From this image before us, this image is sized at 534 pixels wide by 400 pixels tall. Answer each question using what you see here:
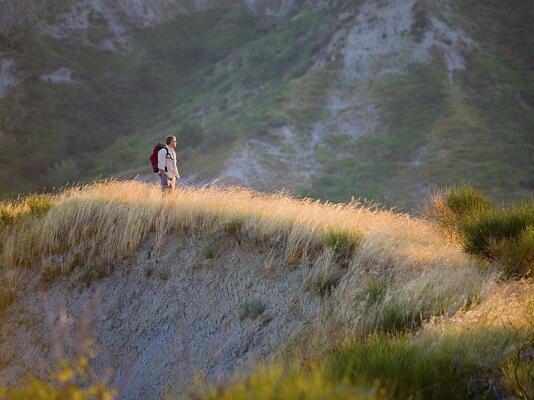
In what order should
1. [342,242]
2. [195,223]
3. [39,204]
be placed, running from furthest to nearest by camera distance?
[39,204] < [195,223] < [342,242]

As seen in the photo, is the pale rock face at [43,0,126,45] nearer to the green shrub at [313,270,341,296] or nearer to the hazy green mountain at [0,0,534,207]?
the hazy green mountain at [0,0,534,207]

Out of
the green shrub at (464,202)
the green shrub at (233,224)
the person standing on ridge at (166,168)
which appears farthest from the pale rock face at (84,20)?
the green shrub at (464,202)

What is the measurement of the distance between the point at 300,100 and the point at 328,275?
5346 cm

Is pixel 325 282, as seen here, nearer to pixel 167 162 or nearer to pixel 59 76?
pixel 167 162

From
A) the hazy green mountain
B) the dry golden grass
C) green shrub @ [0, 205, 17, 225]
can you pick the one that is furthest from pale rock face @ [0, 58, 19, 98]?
the dry golden grass

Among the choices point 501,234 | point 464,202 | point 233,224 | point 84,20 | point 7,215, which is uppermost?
point 84,20

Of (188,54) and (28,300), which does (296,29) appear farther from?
(28,300)

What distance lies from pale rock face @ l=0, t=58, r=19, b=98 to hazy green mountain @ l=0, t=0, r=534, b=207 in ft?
0.60

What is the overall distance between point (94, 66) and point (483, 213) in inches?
3195

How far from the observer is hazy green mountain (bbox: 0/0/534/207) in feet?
165

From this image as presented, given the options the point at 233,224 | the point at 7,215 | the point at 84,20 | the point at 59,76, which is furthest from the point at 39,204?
the point at 84,20

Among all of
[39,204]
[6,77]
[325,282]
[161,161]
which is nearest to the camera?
[325,282]

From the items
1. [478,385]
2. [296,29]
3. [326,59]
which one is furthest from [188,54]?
[478,385]

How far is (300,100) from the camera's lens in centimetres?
5962
